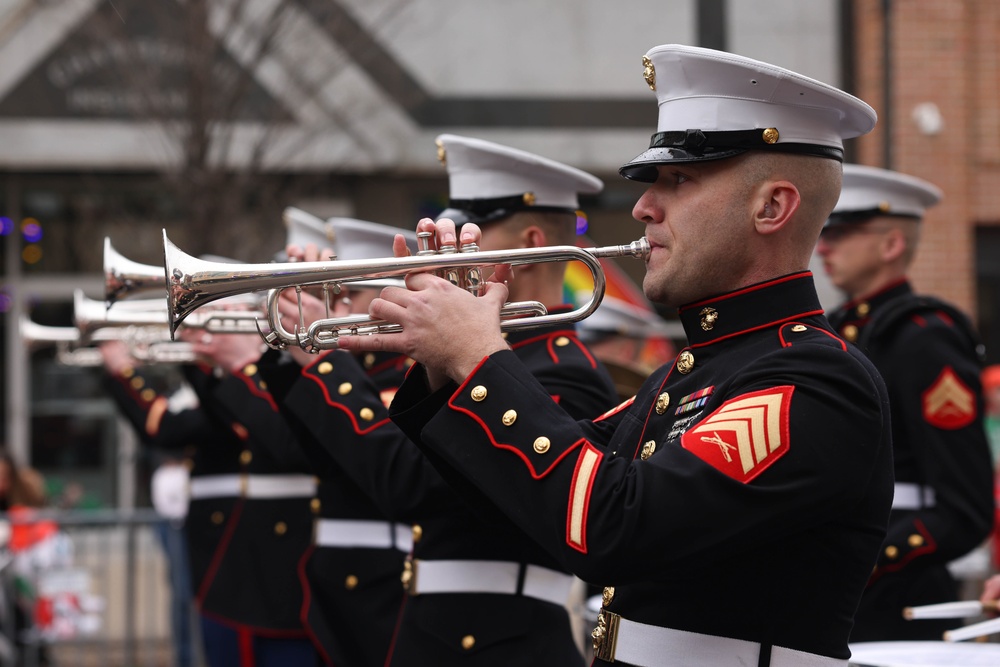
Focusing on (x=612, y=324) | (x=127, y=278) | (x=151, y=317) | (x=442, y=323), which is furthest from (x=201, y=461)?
(x=442, y=323)

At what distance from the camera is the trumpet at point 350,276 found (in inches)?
93.8

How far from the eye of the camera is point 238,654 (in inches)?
233

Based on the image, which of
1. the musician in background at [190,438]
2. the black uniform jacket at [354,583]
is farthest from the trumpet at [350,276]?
the musician in background at [190,438]

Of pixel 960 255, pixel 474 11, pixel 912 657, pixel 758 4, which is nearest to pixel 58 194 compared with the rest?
pixel 474 11

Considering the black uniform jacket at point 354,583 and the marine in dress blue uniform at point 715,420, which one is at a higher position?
the marine in dress blue uniform at point 715,420

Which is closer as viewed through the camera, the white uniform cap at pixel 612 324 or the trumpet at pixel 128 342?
the trumpet at pixel 128 342

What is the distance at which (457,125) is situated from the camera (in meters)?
11.7

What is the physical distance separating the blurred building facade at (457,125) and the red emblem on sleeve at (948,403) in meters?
6.61

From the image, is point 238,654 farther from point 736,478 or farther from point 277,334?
point 736,478

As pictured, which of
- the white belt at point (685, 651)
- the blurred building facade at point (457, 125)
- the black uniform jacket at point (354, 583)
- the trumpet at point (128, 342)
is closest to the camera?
the white belt at point (685, 651)

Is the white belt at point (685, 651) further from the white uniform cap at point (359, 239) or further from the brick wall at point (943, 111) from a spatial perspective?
the brick wall at point (943, 111)

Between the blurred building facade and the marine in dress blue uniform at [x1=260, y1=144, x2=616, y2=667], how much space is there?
673 centimetres

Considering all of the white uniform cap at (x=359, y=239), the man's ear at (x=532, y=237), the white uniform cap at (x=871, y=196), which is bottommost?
the man's ear at (x=532, y=237)

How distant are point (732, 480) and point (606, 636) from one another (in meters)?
0.46
